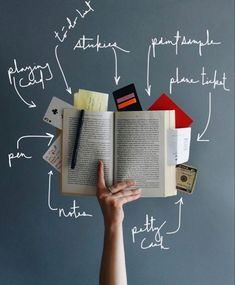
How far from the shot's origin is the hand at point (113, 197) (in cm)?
85

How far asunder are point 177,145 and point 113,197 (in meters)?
0.20

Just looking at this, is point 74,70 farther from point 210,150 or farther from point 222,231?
point 222,231

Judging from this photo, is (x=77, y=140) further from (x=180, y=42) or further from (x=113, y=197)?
(x=180, y=42)

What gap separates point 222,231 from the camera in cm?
118

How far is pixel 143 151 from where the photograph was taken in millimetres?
924

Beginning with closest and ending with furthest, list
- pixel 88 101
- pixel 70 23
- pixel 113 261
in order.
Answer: pixel 113 261 < pixel 88 101 < pixel 70 23

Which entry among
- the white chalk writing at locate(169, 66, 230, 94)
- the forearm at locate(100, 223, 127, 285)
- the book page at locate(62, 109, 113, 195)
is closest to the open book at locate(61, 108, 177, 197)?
the book page at locate(62, 109, 113, 195)

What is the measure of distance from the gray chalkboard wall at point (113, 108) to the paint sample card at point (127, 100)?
4.8 inches

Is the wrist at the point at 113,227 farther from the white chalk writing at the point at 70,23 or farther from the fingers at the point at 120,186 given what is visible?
the white chalk writing at the point at 70,23

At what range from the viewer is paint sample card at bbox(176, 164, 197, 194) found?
975 millimetres

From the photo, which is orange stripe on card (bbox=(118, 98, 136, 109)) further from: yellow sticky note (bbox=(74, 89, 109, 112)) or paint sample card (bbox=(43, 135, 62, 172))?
paint sample card (bbox=(43, 135, 62, 172))

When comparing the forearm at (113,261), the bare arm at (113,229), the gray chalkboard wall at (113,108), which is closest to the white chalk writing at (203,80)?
the gray chalkboard wall at (113,108)

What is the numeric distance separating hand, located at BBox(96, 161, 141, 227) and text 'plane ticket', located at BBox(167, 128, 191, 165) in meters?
0.11

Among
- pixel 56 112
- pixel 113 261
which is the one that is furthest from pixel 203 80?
pixel 113 261
